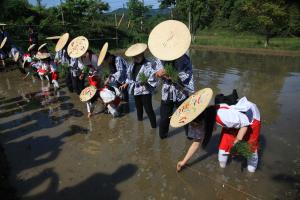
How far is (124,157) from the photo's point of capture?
5535mm

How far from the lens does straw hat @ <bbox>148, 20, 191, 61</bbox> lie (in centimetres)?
495

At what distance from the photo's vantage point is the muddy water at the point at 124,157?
14.6ft

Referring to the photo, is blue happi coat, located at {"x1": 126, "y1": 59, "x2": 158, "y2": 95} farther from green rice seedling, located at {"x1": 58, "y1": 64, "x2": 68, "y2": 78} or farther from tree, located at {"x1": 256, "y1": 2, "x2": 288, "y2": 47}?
tree, located at {"x1": 256, "y1": 2, "x2": 288, "y2": 47}

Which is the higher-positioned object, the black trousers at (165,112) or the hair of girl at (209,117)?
the hair of girl at (209,117)

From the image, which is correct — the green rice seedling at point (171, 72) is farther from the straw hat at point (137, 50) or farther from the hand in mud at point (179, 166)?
the hand in mud at point (179, 166)

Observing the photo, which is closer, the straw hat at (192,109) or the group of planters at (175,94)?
the straw hat at (192,109)

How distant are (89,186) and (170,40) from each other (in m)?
2.71

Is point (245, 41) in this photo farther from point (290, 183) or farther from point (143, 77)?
point (290, 183)

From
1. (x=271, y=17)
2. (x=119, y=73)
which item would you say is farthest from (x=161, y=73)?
(x=271, y=17)

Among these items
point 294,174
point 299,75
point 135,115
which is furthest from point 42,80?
point 299,75

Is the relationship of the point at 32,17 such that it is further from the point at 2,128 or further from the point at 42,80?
the point at 2,128

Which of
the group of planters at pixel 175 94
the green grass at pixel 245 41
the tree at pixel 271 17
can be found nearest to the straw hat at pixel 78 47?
the group of planters at pixel 175 94

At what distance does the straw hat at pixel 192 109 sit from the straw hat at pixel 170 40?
1.03 metres

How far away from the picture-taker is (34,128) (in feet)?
23.3
